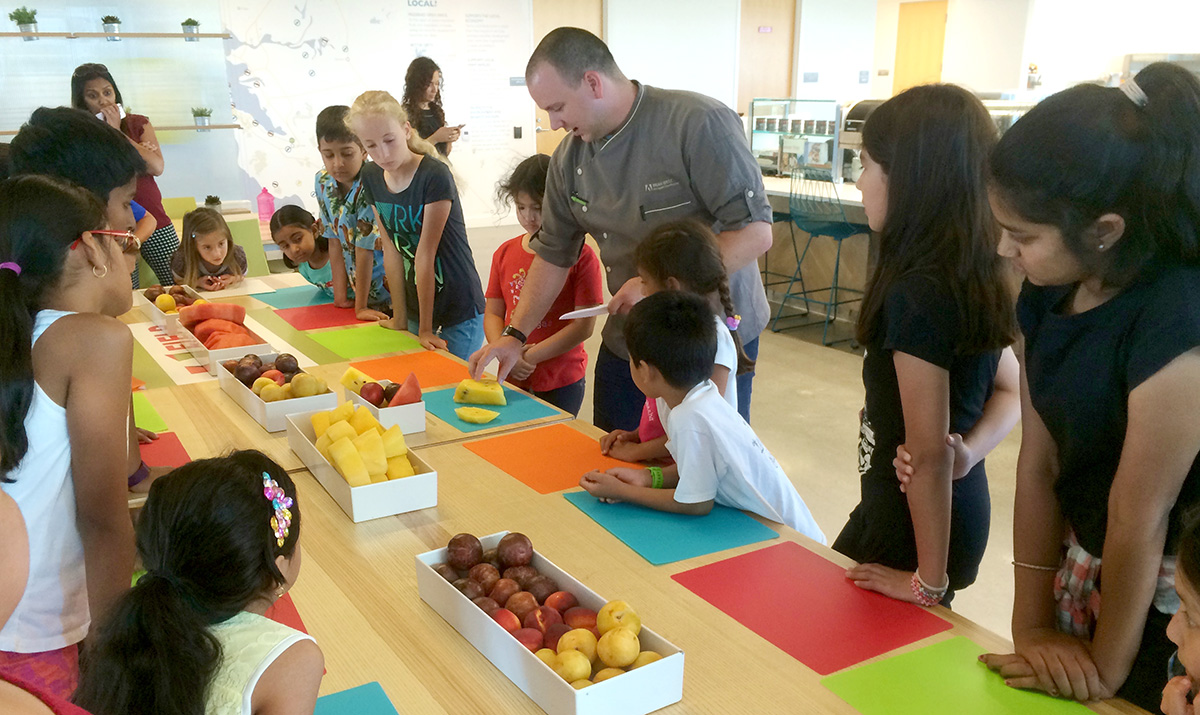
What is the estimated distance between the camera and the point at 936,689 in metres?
1.10

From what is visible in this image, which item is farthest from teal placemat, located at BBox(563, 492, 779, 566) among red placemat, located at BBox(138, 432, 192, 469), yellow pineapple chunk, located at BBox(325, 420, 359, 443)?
red placemat, located at BBox(138, 432, 192, 469)

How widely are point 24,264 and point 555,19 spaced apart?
6.97 m

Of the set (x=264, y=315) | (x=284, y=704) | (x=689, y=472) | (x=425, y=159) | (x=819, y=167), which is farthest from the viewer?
(x=819, y=167)

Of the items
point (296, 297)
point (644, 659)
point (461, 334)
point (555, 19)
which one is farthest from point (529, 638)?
point (555, 19)

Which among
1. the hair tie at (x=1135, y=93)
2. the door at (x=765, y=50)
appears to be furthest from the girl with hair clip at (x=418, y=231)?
the door at (x=765, y=50)

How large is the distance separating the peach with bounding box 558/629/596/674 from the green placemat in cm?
169

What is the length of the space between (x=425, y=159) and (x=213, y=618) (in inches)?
80.1

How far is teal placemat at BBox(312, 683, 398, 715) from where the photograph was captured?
1.06 metres

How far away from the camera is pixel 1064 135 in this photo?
99 centimetres

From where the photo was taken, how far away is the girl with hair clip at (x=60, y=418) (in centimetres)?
122

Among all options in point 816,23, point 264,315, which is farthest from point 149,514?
point 816,23

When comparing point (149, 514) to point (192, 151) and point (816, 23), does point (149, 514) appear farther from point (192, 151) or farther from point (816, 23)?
point (816, 23)

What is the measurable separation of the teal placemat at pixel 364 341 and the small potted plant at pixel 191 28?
3.81 metres

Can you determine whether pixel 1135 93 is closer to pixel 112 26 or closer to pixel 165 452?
pixel 165 452
